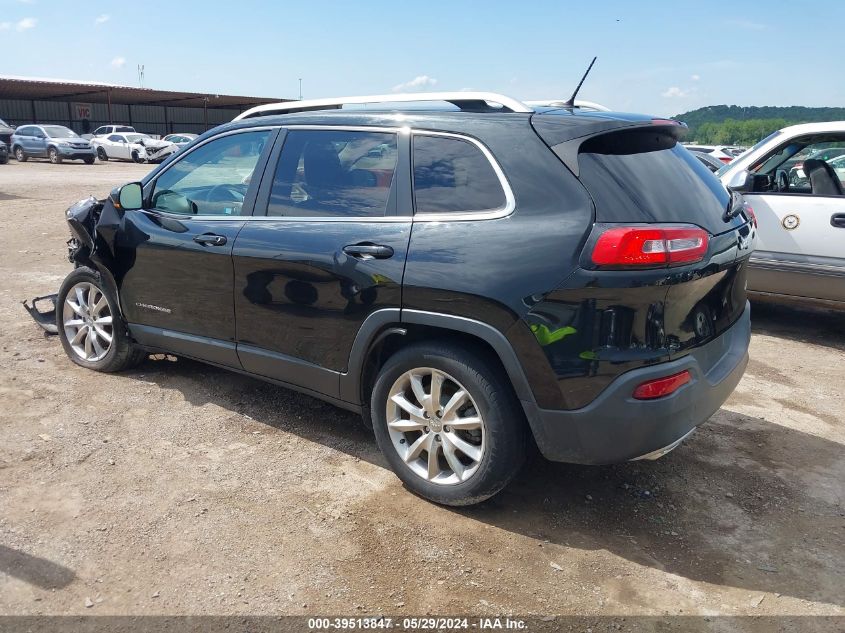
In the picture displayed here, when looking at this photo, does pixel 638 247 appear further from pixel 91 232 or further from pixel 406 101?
pixel 91 232

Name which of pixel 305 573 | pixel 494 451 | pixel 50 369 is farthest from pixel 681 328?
pixel 50 369

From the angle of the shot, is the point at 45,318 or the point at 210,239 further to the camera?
the point at 45,318

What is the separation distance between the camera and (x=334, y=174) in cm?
364

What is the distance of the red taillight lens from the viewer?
2.80m

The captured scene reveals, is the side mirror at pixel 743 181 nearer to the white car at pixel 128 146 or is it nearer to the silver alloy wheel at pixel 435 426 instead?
the silver alloy wheel at pixel 435 426

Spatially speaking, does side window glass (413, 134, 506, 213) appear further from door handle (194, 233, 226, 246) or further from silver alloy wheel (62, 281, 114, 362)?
silver alloy wheel (62, 281, 114, 362)

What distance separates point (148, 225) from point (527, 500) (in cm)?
290

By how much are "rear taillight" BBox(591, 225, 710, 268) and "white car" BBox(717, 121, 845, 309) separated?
3.85m

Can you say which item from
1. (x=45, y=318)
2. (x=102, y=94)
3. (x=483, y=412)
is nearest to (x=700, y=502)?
(x=483, y=412)

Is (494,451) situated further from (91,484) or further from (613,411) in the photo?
(91,484)

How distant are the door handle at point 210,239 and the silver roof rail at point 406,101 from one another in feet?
2.60

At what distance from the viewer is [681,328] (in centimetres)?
289

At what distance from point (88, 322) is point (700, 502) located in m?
4.15

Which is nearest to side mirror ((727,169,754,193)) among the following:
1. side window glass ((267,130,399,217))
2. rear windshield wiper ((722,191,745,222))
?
rear windshield wiper ((722,191,745,222))
